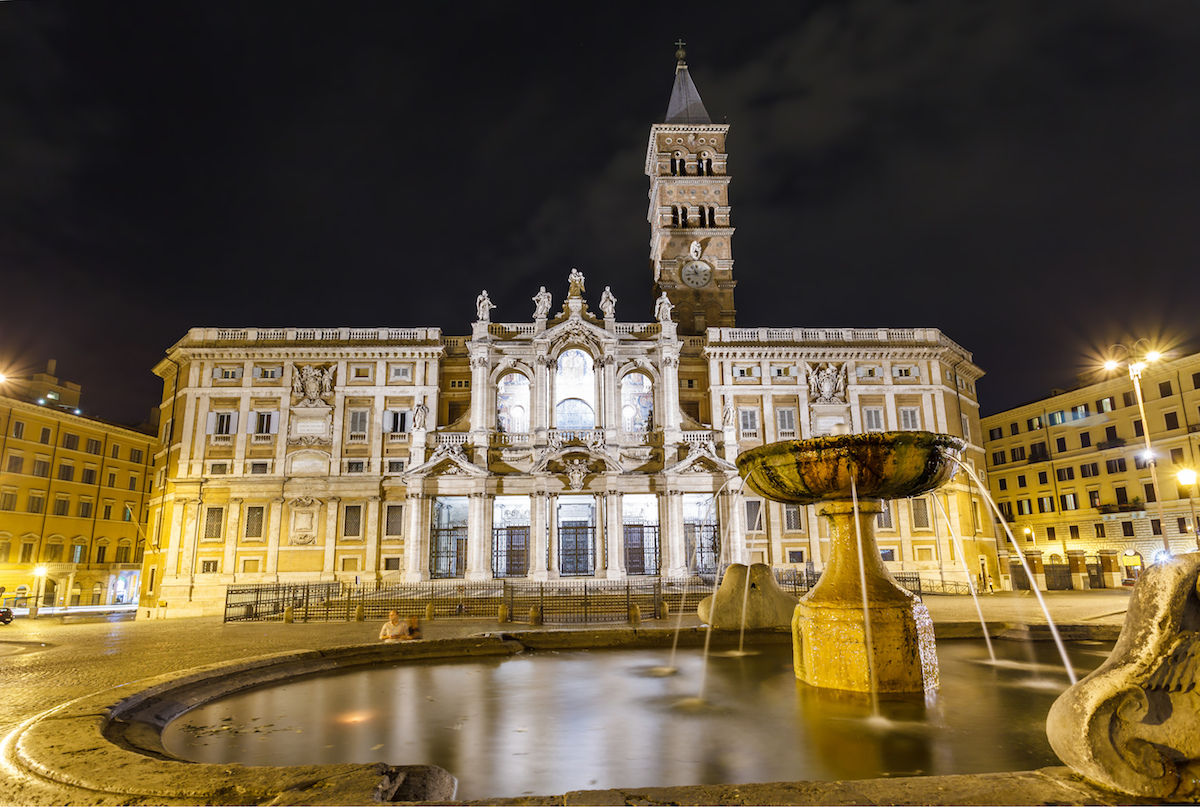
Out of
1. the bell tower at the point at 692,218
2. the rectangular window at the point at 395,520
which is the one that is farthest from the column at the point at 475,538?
the bell tower at the point at 692,218

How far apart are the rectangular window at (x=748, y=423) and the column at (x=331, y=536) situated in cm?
2331

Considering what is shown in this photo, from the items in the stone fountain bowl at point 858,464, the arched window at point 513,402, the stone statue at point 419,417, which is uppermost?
the arched window at point 513,402

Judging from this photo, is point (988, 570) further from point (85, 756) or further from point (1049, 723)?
point (85, 756)

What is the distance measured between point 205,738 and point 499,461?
31151mm

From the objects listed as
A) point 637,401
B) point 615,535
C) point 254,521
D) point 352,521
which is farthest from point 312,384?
point 615,535

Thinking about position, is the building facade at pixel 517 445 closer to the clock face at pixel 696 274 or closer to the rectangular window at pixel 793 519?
the rectangular window at pixel 793 519

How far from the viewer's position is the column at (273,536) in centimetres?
3662

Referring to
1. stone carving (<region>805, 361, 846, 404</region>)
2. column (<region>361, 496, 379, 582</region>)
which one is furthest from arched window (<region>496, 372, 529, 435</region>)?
stone carving (<region>805, 361, 846, 404</region>)

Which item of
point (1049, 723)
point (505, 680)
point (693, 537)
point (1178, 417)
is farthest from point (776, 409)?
point (1049, 723)

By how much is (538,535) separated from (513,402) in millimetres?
8855

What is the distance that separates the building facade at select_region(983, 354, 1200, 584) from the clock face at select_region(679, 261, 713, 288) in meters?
27.7

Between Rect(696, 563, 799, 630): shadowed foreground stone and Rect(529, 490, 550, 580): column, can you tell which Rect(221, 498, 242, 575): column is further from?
Rect(696, 563, 799, 630): shadowed foreground stone

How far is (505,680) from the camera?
856 centimetres

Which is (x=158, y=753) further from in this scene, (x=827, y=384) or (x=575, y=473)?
(x=827, y=384)
